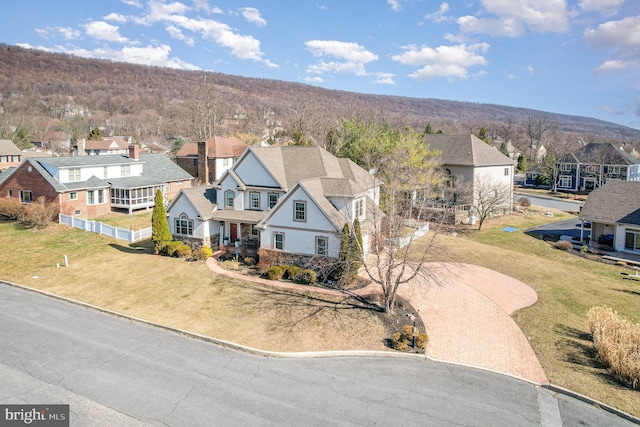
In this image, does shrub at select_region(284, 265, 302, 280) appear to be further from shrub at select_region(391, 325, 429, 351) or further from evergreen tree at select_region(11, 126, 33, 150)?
evergreen tree at select_region(11, 126, 33, 150)

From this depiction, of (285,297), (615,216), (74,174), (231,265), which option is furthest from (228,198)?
(615,216)

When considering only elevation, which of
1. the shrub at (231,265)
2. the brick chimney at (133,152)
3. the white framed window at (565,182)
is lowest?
the shrub at (231,265)

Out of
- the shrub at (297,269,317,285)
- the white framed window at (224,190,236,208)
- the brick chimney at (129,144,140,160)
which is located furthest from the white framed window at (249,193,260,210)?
the brick chimney at (129,144,140,160)

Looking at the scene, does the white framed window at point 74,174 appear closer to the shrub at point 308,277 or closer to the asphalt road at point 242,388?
the asphalt road at point 242,388

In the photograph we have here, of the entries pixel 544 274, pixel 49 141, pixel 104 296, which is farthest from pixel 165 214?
pixel 49 141

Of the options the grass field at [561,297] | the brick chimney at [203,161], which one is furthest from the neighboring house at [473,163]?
the brick chimney at [203,161]

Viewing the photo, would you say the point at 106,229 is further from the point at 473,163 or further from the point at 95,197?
the point at 473,163

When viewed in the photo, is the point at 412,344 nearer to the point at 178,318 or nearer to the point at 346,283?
the point at 346,283
